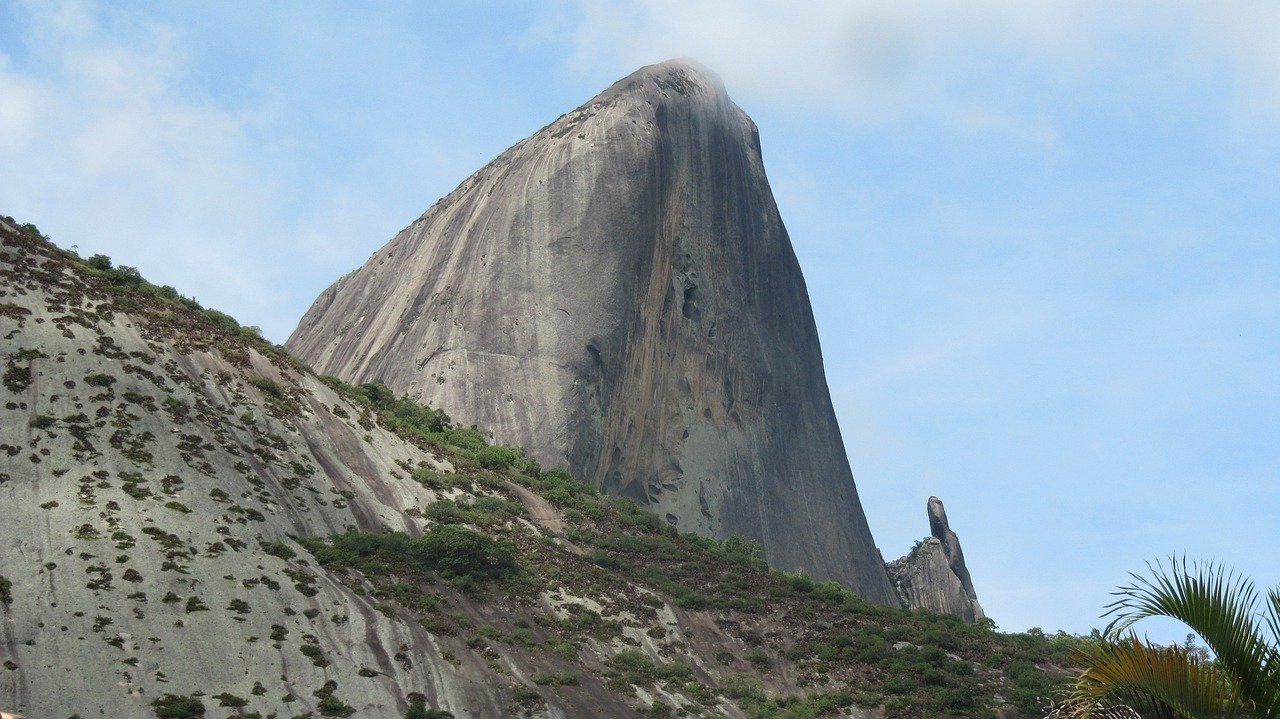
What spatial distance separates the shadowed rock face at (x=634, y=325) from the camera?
75.4 metres

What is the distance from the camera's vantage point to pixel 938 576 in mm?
104812

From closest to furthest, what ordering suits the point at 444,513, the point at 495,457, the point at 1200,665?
1. the point at 1200,665
2. the point at 444,513
3. the point at 495,457

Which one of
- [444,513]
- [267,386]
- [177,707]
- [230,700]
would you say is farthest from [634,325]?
[177,707]

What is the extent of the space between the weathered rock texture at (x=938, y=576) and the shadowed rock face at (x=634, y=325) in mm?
9607

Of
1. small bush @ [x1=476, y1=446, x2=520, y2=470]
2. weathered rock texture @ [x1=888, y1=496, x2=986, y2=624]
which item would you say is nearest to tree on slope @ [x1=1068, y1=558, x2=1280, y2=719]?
small bush @ [x1=476, y1=446, x2=520, y2=470]

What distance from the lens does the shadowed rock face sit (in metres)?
75.4

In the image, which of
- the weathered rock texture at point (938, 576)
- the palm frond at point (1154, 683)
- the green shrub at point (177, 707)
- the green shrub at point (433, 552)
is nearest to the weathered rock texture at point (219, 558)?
the green shrub at point (177, 707)

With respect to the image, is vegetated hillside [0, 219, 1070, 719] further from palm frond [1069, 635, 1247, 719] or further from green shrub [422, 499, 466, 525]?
palm frond [1069, 635, 1247, 719]

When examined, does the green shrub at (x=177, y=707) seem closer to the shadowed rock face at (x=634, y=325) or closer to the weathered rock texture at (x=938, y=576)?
the shadowed rock face at (x=634, y=325)

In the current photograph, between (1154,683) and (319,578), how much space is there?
35768 mm

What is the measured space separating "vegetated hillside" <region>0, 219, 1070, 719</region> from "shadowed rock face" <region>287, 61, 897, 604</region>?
13049 millimetres

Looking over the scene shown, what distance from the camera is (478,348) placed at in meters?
75.0

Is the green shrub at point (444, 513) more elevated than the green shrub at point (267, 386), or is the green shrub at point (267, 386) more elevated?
the green shrub at point (267, 386)

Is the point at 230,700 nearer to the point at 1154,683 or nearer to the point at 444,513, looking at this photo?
the point at 444,513
